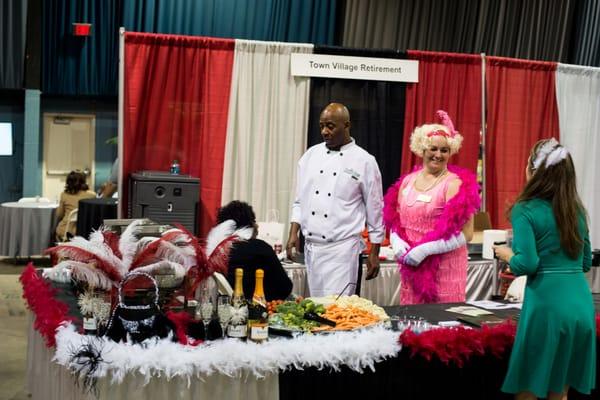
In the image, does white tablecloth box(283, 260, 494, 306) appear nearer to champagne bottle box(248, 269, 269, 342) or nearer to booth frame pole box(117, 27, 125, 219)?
booth frame pole box(117, 27, 125, 219)

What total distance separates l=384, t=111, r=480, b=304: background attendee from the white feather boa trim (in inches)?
43.7

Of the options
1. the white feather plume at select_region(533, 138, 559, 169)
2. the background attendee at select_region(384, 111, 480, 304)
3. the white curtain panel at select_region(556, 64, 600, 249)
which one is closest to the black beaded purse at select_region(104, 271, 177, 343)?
the white feather plume at select_region(533, 138, 559, 169)

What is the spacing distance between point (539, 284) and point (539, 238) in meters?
0.16

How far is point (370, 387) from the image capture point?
2.79m

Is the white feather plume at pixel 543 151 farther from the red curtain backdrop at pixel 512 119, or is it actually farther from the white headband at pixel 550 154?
the red curtain backdrop at pixel 512 119

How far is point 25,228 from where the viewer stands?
820cm

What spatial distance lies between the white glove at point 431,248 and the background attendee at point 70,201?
507cm

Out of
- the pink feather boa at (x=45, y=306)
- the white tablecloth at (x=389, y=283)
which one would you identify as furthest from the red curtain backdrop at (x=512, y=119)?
the pink feather boa at (x=45, y=306)

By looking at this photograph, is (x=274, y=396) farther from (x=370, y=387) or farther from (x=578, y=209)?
(x=578, y=209)

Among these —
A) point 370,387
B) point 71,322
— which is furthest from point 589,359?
point 71,322

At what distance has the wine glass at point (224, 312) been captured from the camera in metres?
2.65

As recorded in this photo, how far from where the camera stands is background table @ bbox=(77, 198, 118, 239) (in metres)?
7.10

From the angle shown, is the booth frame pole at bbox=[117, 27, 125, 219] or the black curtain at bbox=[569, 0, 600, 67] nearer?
the booth frame pole at bbox=[117, 27, 125, 219]

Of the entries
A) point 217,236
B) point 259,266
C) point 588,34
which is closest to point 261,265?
point 259,266
